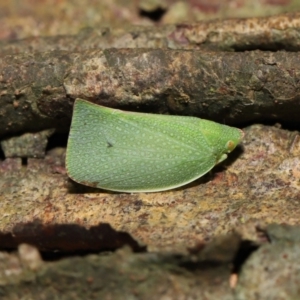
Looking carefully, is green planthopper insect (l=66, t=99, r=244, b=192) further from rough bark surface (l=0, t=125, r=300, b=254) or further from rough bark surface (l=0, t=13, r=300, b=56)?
rough bark surface (l=0, t=13, r=300, b=56)

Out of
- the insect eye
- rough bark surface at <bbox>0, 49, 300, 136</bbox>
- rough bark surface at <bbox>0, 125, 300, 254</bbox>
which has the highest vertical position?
rough bark surface at <bbox>0, 49, 300, 136</bbox>

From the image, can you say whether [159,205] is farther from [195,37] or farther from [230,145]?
[195,37]

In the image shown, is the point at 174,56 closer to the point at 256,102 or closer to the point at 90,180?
the point at 256,102

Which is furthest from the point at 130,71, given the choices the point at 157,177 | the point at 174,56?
the point at 157,177

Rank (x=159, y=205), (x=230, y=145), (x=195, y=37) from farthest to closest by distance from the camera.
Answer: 1. (x=195, y=37)
2. (x=230, y=145)
3. (x=159, y=205)

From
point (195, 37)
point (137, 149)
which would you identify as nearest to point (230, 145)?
point (137, 149)

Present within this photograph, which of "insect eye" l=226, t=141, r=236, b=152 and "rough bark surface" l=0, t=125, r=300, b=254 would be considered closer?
"rough bark surface" l=0, t=125, r=300, b=254

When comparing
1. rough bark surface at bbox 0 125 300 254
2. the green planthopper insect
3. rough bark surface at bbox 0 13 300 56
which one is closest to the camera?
rough bark surface at bbox 0 125 300 254

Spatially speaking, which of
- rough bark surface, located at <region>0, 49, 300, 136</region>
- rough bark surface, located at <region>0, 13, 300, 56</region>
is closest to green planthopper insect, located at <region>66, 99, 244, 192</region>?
rough bark surface, located at <region>0, 49, 300, 136</region>
